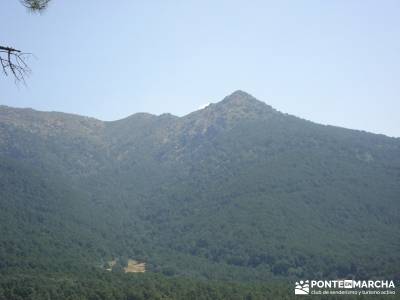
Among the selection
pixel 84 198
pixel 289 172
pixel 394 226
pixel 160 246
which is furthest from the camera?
pixel 84 198

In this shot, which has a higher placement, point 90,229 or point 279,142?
point 279,142

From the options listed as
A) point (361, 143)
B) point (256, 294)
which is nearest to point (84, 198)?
point (361, 143)

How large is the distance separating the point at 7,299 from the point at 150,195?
119946mm

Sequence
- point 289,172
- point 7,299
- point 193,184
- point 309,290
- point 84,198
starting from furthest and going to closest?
point 193,184 < point 84,198 < point 289,172 < point 309,290 < point 7,299

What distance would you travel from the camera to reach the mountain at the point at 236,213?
4328 inches

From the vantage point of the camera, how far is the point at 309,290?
3017 inches

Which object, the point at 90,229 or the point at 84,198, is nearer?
the point at 90,229

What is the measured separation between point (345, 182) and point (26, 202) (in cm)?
9108

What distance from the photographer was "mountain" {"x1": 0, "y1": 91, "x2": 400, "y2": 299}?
110 m

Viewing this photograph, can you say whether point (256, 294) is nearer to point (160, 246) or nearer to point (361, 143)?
point (160, 246)

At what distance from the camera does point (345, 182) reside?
15162cm

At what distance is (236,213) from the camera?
14562 centimetres

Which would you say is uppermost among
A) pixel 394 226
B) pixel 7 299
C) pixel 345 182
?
pixel 345 182

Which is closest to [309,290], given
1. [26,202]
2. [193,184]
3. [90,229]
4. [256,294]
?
[256,294]
